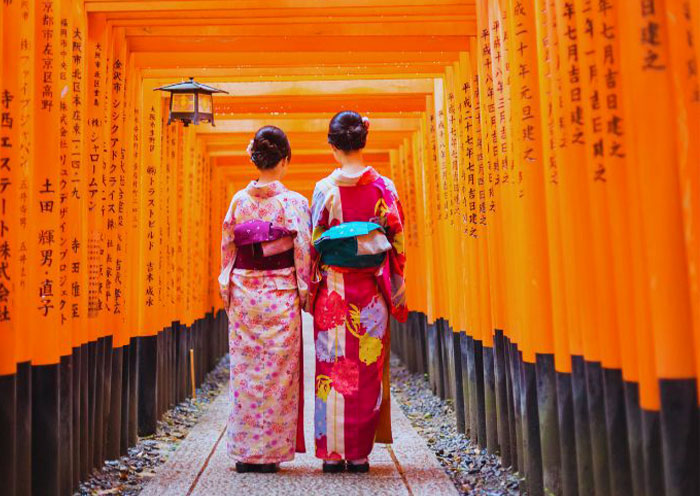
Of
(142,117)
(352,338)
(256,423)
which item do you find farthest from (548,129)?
(142,117)

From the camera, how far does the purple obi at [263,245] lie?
4.65 m

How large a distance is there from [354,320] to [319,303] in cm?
27

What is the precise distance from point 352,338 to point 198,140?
601 cm

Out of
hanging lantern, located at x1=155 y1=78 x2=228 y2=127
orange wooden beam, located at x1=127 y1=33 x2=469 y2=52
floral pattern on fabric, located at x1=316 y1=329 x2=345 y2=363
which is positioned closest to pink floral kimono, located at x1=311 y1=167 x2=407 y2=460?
floral pattern on fabric, located at x1=316 y1=329 x2=345 y2=363

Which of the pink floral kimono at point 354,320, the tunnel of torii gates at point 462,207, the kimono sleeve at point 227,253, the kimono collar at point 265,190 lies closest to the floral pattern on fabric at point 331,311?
the pink floral kimono at point 354,320

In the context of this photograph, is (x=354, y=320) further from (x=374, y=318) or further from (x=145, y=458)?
(x=145, y=458)

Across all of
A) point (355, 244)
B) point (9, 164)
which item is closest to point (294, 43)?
point (355, 244)

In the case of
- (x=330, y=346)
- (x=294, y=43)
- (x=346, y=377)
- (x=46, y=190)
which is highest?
(x=294, y=43)

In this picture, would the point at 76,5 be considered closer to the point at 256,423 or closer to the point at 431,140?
the point at 256,423

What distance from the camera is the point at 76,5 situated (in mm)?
4527

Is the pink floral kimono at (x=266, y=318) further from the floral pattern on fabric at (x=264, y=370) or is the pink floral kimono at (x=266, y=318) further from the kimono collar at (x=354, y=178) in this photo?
the kimono collar at (x=354, y=178)

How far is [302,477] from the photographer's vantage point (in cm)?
445

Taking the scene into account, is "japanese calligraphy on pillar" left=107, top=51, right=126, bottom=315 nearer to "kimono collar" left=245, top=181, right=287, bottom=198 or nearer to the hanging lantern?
the hanging lantern

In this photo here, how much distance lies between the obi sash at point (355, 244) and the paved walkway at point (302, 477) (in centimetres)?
134
